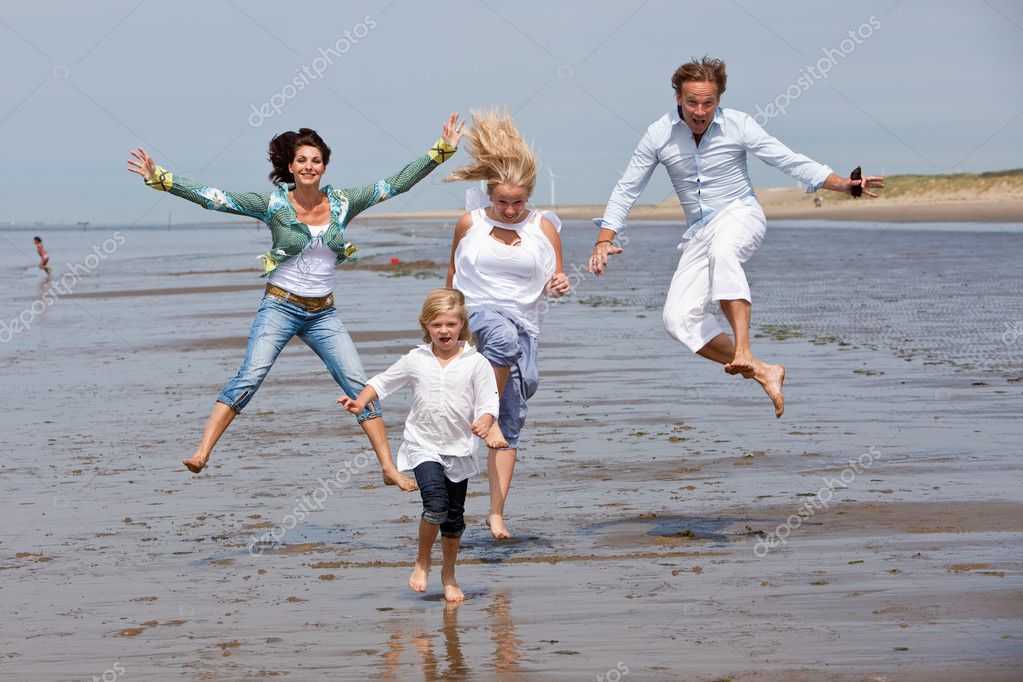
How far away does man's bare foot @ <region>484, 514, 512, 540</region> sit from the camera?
6.91 meters

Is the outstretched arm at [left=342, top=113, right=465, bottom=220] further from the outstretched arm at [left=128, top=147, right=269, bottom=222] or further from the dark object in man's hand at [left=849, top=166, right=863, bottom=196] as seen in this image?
the dark object in man's hand at [left=849, top=166, right=863, bottom=196]

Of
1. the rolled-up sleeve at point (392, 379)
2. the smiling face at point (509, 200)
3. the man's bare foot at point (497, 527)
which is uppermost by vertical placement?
the smiling face at point (509, 200)

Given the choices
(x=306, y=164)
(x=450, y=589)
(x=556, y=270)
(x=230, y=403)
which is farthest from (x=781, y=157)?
(x=230, y=403)

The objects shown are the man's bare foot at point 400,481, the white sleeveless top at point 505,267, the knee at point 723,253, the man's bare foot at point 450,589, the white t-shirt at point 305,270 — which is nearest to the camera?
the man's bare foot at point 450,589

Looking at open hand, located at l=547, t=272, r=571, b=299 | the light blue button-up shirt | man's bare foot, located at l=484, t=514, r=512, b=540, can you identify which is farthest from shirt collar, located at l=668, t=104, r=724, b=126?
man's bare foot, located at l=484, t=514, r=512, b=540

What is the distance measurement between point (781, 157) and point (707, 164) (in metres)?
0.40

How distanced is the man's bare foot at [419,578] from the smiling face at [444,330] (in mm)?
954

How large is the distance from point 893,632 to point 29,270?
1658 inches

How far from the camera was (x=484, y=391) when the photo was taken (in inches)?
237

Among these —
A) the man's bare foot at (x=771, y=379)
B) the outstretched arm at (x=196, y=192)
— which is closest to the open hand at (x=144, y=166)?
the outstretched arm at (x=196, y=192)

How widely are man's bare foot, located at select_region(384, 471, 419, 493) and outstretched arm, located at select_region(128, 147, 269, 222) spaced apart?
1.52 metres

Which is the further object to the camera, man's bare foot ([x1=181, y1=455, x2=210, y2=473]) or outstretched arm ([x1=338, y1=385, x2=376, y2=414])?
man's bare foot ([x1=181, y1=455, x2=210, y2=473])

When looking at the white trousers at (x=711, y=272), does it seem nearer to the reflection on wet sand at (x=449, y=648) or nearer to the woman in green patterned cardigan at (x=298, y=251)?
the woman in green patterned cardigan at (x=298, y=251)

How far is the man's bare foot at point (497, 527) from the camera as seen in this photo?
691cm
